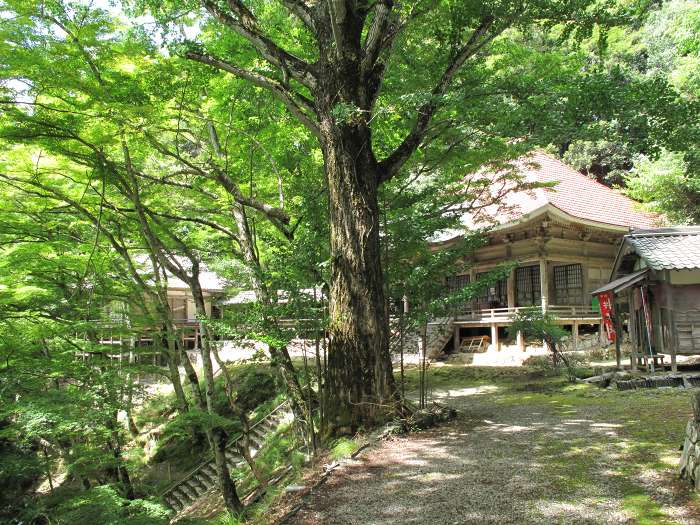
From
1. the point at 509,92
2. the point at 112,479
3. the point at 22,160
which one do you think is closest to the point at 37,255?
the point at 22,160

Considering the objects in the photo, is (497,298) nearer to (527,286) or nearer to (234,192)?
(527,286)

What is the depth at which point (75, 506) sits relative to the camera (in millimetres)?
5375

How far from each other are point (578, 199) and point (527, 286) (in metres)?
3.47

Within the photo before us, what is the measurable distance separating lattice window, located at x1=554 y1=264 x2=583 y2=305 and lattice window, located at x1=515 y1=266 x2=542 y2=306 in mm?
629

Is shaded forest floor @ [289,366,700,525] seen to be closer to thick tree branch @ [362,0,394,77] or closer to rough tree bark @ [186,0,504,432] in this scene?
rough tree bark @ [186,0,504,432]

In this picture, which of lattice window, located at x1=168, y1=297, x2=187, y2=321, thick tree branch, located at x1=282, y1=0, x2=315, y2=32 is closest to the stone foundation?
thick tree branch, located at x1=282, y1=0, x2=315, y2=32

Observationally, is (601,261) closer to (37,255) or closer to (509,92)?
(509,92)

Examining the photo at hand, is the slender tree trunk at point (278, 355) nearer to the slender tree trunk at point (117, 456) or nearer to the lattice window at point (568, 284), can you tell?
the slender tree trunk at point (117, 456)

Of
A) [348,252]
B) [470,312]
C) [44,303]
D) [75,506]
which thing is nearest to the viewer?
[75,506]

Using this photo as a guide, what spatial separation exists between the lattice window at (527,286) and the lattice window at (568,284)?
Answer: 63cm

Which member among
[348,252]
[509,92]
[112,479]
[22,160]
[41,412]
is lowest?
[112,479]

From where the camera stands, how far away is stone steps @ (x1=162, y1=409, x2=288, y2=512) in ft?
37.8

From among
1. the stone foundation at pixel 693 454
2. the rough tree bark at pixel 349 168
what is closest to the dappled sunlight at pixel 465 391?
the rough tree bark at pixel 349 168

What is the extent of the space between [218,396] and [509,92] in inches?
432
